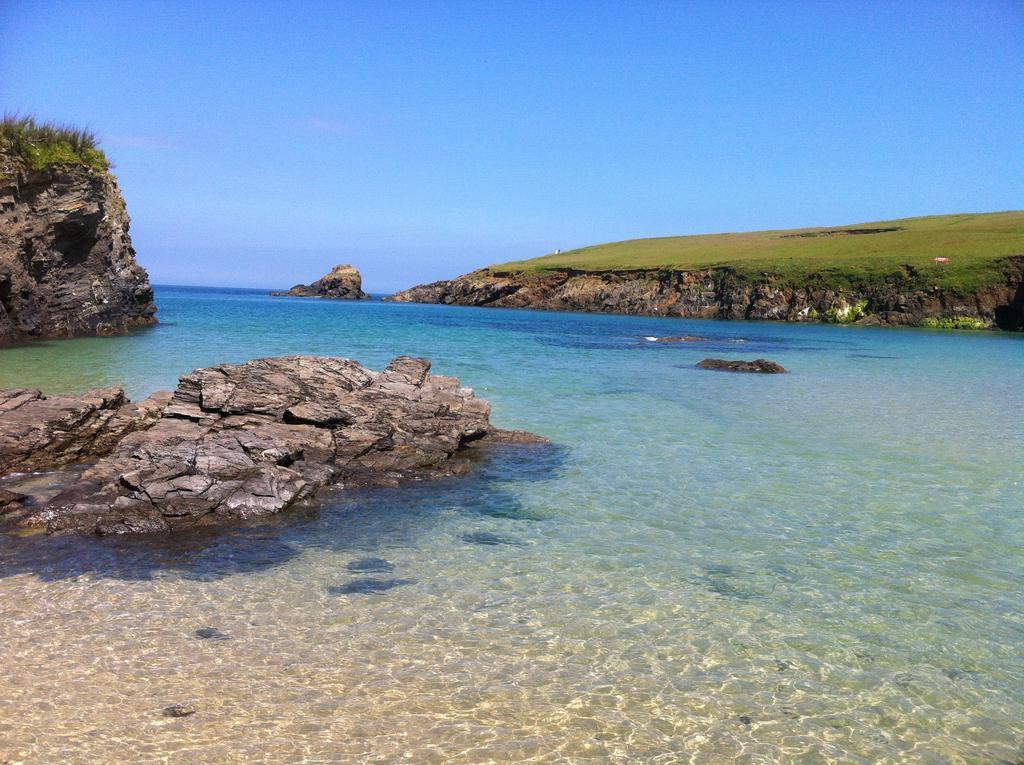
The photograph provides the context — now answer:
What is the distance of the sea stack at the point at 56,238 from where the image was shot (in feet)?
123

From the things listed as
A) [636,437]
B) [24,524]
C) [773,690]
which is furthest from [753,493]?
[24,524]

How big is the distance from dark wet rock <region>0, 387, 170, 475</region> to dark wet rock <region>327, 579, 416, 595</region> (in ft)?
29.7

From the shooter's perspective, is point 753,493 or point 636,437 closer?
point 753,493

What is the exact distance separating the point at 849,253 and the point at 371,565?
11639 centimetres

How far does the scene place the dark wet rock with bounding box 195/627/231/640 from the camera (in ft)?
26.6

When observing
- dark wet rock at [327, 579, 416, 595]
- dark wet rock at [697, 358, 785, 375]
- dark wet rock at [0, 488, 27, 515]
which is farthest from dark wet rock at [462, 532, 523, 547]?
dark wet rock at [697, 358, 785, 375]

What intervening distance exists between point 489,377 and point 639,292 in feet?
289

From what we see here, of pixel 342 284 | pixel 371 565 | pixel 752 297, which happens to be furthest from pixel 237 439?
pixel 342 284

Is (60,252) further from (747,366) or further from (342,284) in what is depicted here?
(342,284)

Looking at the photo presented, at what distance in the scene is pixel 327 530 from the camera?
39.2ft

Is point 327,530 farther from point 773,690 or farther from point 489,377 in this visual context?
point 489,377

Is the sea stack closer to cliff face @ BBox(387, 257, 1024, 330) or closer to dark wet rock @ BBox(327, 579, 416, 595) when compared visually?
dark wet rock @ BBox(327, 579, 416, 595)

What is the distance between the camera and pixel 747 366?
3862cm

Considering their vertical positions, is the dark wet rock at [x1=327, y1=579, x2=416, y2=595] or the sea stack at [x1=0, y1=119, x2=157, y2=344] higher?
the sea stack at [x1=0, y1=119, x2=157, y2=344]
